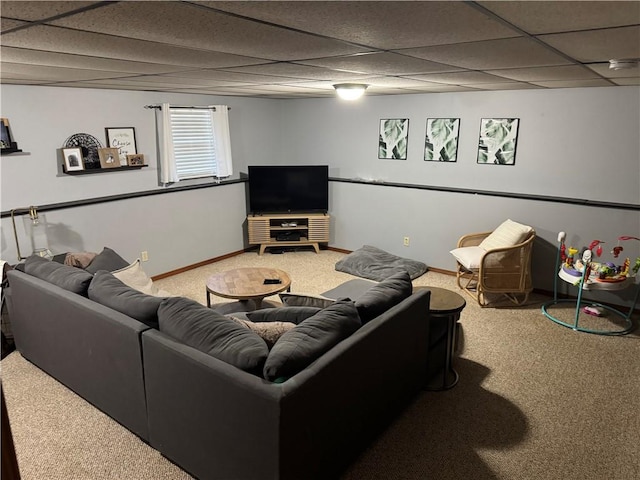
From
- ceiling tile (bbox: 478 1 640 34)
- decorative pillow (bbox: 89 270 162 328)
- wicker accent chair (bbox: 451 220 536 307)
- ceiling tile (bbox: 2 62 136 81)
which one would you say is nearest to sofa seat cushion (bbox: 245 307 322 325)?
decorative pillow (bbox: 89 270 162 328)

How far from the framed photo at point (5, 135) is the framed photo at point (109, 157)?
79 centimetres

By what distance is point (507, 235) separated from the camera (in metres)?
4.75

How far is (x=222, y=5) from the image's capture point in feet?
4.50

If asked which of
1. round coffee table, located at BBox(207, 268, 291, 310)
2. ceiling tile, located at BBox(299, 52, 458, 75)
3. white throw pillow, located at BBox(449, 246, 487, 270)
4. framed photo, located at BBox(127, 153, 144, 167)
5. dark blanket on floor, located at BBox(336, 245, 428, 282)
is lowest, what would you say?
dark blanket on floor, located at BBox(336, 245, 428, 282)

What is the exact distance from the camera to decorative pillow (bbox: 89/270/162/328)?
103 inches

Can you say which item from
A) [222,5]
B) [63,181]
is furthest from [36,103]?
[222,5]

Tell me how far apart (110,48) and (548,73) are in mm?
2707

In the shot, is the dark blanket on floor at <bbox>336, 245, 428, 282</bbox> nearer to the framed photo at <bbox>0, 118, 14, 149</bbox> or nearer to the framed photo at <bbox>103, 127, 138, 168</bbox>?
the framed photo at <bbox>103, 127, 138, 168</bbox>

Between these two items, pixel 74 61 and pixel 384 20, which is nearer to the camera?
pixel 384 20

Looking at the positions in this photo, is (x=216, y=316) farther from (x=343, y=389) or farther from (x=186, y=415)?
(x=343, y=389)

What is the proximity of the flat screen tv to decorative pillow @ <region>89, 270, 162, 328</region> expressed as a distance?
3.41m

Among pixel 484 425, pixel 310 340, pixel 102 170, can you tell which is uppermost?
pixel 102 170

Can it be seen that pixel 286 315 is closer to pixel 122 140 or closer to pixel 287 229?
pixel 122 140

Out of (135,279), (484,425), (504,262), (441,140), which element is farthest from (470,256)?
(135,279)
